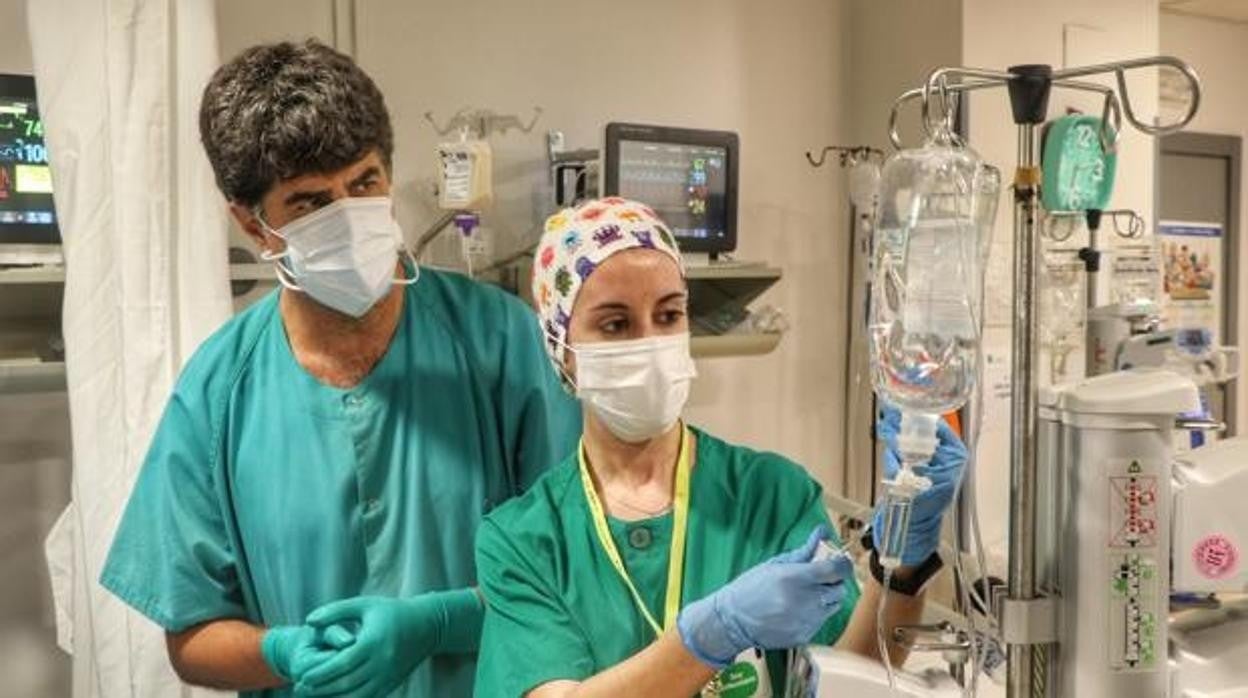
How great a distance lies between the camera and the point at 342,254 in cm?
152

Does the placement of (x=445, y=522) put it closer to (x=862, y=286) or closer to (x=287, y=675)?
(x=287, y=675)

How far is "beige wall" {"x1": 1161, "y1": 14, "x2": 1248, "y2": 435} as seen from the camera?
489 cm

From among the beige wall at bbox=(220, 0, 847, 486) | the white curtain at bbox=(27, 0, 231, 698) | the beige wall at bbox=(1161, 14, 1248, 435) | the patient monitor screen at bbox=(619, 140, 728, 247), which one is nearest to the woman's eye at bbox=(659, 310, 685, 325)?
the white curtain at bbox=(27, 0, 231, 698)

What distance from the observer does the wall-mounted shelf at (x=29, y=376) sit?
222 cm

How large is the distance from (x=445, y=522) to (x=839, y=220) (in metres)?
2.45

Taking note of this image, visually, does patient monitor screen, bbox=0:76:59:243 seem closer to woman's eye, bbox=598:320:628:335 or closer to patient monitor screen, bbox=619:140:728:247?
patient monitor screen, bbox=619:140:728:247

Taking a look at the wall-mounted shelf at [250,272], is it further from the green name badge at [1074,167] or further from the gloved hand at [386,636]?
the green name badge at [1074,167]

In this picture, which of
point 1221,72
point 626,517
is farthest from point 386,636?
point 1221,72

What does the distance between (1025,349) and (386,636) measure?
0.88 m

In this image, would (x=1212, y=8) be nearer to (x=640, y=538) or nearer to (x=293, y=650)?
(x=640, y=538)

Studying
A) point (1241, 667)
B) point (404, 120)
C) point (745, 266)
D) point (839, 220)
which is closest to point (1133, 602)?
point (1241, 667)

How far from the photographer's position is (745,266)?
302cm

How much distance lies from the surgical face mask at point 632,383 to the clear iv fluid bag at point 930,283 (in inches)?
13.9

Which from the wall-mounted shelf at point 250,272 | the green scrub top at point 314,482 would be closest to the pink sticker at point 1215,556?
the green scrub top at point 314,482
